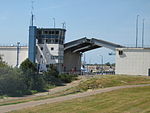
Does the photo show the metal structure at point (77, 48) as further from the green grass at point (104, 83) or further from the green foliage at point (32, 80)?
the green foliage at point (32, 80)

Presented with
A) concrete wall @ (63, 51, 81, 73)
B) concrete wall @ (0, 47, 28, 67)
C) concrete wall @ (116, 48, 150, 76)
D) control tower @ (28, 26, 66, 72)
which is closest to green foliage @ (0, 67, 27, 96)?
control tower @ (28, 26, 66, 72)

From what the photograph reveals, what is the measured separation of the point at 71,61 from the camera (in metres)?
94.1

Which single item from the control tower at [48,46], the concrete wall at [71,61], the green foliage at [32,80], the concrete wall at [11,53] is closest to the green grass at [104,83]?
the green foliage at [32,80]

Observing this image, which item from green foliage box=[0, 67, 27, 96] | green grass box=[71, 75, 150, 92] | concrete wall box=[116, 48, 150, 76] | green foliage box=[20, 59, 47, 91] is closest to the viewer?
green foliage box=[0, 67, 27, 96]

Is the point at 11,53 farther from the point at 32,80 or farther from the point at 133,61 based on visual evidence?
the point at 32,80

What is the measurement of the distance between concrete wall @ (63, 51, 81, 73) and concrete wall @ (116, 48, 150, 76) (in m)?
17.7

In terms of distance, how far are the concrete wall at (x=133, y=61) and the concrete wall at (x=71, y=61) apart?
1773 centimetres

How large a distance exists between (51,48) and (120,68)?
18.7m

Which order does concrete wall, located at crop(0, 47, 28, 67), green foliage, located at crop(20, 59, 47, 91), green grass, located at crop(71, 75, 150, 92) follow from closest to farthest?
green grass, located at crop(71, 75, 150, 92)
green foliage, located at crop(20, 59, 47, 91)
concrete wall, located at crop(0, 47, 28, 67)

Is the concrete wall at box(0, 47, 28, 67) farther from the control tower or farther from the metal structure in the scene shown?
the metal structure

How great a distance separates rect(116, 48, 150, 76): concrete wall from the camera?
7125 centimetres

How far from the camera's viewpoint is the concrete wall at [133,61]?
71.2 metres

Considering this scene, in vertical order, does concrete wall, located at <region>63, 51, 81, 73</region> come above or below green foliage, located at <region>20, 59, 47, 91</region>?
above

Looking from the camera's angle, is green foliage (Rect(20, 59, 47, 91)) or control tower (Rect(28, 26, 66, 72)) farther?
control tower (Rect(28, 26, 66, 72))
